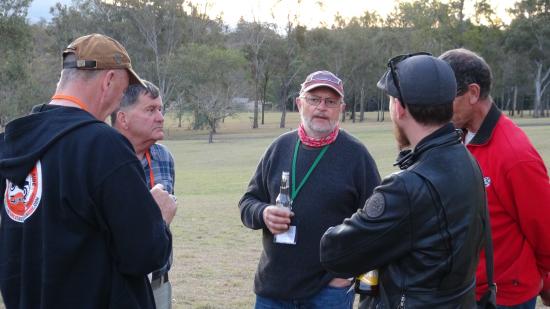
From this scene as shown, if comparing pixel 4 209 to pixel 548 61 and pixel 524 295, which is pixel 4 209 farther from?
pixel 548 61

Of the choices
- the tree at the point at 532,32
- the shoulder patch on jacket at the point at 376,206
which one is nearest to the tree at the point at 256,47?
the tree at the point at 532,32

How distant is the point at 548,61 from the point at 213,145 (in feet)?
148

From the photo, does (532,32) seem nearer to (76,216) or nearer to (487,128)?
(487,128)

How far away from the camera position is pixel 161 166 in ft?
14.0

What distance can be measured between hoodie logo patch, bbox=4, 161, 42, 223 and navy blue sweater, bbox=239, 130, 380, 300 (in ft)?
5.82

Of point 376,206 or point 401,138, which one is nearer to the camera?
point 376,206

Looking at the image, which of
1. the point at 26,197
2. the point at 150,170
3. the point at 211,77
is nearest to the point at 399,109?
the point at 26,197

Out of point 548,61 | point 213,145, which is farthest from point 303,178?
point 548,61

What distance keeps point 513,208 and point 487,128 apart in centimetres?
47

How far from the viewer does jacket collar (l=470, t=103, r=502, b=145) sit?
351 cm

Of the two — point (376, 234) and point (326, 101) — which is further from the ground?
point (326, 101)

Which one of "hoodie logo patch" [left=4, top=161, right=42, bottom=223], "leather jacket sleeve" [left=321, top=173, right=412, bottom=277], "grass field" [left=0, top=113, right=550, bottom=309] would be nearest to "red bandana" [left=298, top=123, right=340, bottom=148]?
"leather jacket sleeve" [left=321, top=173, right=412, bottom=277]

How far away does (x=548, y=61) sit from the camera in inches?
2899

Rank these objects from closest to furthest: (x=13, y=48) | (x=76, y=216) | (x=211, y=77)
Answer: (x=76, y=216), (x=13, y=48), (x=211, y=77)
